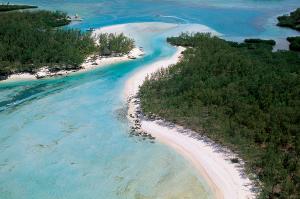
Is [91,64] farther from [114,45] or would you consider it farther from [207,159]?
[207,159]

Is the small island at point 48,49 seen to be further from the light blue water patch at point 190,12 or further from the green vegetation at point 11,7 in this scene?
the green vegetation at point 11,7

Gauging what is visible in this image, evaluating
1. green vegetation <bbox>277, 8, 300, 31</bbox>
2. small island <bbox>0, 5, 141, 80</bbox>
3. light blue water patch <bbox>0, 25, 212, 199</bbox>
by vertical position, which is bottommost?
light blue water patch <bbox>0, 25, 212, 199</bbox>

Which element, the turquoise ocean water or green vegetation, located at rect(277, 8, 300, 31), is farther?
green vegetation, located at rect(277, 8, 300, 31)

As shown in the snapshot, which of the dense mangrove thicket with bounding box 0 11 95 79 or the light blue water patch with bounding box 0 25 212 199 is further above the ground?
the dense mangrove thicket with bounding box 0 11 95 79

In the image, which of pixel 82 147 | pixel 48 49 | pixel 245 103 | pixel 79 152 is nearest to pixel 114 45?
pixel 48 49

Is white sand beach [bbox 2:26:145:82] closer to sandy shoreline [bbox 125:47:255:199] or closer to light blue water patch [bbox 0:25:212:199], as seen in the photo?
light blue water patch [bbox 0:25:212:199]

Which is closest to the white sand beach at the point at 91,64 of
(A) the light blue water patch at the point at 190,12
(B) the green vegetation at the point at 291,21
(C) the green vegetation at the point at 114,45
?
(C) the green vegetation at the point at 114,45

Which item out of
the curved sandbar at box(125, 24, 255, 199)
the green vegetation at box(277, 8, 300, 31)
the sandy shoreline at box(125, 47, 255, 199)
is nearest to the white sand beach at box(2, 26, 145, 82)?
the sandy shoreline at box(125, 47, 255, 199)

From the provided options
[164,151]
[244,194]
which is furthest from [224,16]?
[244,194]

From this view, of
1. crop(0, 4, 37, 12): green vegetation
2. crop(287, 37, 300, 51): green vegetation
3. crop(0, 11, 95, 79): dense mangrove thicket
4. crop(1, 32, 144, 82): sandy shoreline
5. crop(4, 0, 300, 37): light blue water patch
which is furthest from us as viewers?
crop(0, 4, 37, 12): green vegetation
